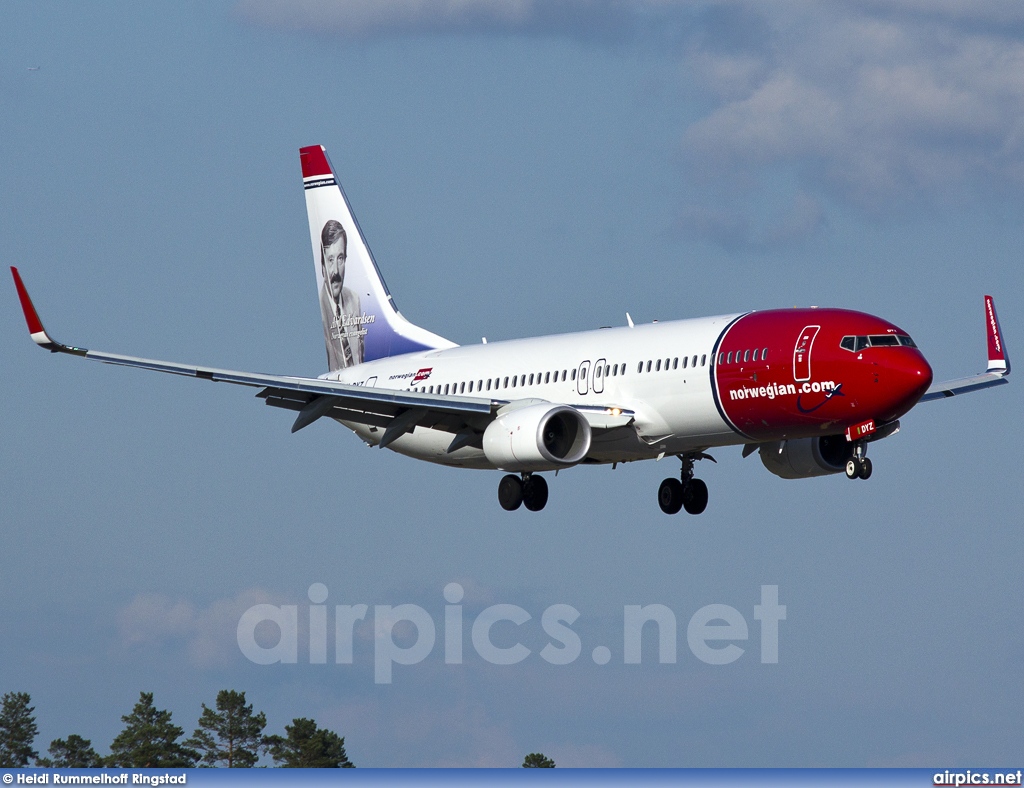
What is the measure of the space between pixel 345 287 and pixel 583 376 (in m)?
17.2

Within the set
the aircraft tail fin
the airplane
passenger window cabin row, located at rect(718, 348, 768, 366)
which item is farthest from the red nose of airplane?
the aircraft tail fin

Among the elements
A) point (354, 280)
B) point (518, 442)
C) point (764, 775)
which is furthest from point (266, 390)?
point (764, 775)

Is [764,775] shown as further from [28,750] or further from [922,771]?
[28,750]

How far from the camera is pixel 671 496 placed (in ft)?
216

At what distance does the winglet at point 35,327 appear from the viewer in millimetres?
58594

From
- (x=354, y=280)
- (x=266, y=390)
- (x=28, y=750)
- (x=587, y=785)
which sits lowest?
(x=587, y=785)

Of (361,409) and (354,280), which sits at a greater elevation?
(354,280)

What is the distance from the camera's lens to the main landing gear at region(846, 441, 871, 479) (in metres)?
58.9

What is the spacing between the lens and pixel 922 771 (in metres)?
49.1

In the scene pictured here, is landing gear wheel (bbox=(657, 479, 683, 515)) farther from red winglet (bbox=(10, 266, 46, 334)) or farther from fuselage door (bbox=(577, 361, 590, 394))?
red winglet (bbox=(10, 266, 46, 334))

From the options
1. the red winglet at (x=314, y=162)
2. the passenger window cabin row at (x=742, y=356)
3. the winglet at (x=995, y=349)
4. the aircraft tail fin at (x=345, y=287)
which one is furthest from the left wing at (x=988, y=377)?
the red winglet at (x=314, y=162)

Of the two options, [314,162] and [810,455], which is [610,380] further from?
[314,162]

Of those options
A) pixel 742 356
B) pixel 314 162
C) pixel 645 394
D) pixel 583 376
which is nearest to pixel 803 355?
pixel 742 356

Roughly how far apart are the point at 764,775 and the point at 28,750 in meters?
45.5
